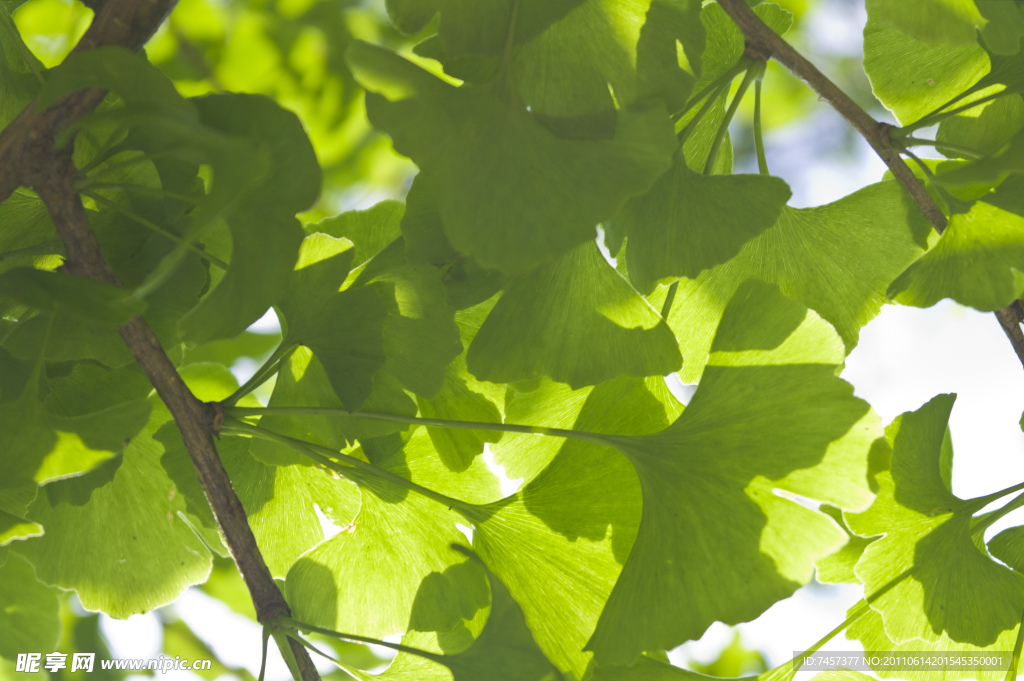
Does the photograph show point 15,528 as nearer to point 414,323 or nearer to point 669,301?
point 414,323

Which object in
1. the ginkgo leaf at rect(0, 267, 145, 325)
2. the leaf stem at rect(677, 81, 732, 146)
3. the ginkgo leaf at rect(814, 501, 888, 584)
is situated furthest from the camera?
the ginkgo leaf at rect(814, 501, 888, 584)

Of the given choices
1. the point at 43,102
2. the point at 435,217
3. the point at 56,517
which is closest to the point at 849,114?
the point at 435,217

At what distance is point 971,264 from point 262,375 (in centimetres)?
41

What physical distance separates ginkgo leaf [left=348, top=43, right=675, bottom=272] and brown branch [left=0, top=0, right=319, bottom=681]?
13cm

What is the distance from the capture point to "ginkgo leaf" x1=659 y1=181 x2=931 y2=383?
468mm

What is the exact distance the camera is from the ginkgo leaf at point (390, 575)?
17.9 inches

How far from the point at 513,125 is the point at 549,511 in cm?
23

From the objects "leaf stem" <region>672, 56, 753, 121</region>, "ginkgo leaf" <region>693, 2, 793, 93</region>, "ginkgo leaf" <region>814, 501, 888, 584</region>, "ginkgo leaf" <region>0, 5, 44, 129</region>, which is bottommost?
"ginkgo leaf" <region>814, 501, 888, 584</region>

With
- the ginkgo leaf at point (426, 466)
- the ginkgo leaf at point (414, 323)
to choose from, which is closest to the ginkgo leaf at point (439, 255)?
the ginkgo leaf at point (414, 323)

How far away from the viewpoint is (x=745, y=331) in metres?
0.38

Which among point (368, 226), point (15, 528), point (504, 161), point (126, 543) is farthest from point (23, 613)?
point (504, 161)

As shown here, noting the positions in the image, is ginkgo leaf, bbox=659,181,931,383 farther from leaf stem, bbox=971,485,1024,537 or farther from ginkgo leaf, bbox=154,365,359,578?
ginkgo leaf, bbox=154,365,359,578

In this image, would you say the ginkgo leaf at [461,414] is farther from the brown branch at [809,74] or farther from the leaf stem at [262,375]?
the brown branch at [809,74]

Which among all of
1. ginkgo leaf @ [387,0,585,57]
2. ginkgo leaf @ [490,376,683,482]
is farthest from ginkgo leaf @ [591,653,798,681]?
ginkgo leaf @ [387,0,585,57]
